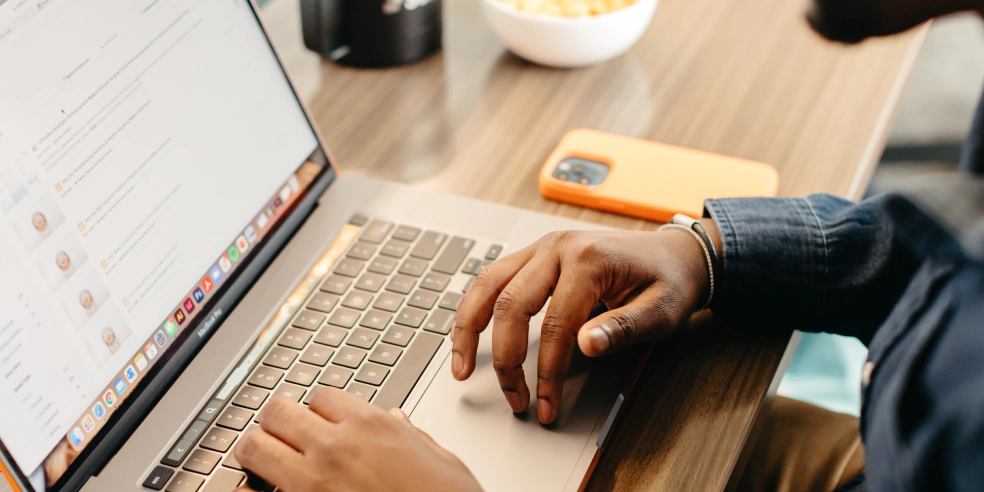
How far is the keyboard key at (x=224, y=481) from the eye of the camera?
52 centimetres

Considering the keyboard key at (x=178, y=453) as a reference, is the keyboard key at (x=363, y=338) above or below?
below

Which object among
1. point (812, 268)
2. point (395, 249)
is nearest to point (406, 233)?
point (395, 249)

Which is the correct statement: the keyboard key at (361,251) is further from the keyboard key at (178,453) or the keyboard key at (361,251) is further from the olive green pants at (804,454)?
the olive green pants at (804,454)

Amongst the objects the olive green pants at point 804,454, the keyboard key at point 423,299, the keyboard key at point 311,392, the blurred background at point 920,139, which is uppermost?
the keyboard key at point 311,392

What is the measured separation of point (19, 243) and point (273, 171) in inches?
9.6

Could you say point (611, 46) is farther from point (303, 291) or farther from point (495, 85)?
point (303, 291)

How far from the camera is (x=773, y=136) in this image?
87 centimetres

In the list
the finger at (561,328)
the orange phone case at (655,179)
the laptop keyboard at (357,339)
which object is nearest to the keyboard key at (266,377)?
the laptop keyboard at (357,339)

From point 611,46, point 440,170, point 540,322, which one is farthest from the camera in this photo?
point 611,46

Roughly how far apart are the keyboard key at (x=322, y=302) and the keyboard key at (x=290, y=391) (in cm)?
8

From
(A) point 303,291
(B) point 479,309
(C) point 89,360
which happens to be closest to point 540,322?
(B) point 479,309

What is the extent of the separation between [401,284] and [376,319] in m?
0.04

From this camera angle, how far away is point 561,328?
21.8 inches

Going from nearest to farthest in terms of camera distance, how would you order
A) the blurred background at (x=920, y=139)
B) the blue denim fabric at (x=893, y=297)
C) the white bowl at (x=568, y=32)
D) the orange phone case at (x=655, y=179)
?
1. the blue denim fabric at (x=893, y=297)
2. the orange phone case at (x=655, y=179)
3. the white bowl at (x=568, y=32)
4. the blurred background at (x=920, y=139)
